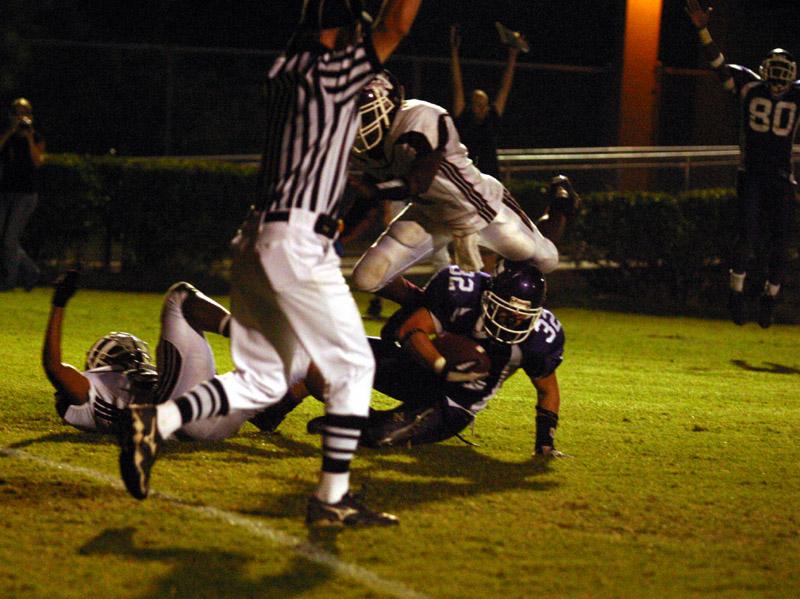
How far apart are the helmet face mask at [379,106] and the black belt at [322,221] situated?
1661 mm

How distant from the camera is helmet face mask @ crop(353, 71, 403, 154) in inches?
282

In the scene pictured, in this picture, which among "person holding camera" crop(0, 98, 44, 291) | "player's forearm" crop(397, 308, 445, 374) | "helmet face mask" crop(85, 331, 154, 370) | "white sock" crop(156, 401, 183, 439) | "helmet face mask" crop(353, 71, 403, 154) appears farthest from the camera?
"person holding camera" crop(0, 98, 44, 291)

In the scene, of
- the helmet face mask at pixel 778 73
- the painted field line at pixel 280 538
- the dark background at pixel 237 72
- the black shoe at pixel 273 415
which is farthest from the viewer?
the dark background at pixel 237 72

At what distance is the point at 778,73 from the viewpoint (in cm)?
1181

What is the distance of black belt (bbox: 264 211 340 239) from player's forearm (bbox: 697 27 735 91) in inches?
254

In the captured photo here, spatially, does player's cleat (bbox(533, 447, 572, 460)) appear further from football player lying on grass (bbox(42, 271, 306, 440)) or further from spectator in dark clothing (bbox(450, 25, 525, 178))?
spectator in dark clothing (bbox(450, 25, 525, 178))

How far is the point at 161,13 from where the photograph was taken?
28.0 meters

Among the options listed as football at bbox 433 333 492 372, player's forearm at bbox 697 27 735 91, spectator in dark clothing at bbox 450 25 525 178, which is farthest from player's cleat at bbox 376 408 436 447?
spectator in dark clothing at bbox 450 25 525 178

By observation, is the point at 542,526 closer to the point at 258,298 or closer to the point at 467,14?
the point at 258,298

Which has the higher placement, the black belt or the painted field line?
the black belt

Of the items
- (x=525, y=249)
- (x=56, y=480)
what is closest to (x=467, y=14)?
(x=525, y=249)

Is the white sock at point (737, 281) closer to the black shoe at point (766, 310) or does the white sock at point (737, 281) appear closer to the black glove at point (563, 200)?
the black shoe at point (766, 310)

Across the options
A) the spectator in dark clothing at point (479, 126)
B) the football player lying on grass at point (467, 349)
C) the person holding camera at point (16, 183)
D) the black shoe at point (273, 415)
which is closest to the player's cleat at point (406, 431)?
the football player lying on grass at point (467, 349)

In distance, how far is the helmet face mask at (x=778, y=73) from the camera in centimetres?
1180
